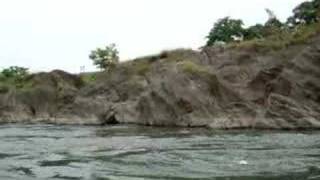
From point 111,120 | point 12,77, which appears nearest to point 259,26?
point 111,120

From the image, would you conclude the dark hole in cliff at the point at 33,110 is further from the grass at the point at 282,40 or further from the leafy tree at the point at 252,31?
the leafy tree at the point at 252,31

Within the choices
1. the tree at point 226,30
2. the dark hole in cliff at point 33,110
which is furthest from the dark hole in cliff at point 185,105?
the tree at point 226,30

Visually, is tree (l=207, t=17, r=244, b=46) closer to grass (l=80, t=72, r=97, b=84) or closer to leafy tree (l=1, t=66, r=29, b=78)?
grass (l=80, t=72, r=97, b=84)

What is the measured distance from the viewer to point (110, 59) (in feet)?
343

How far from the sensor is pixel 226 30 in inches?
3634

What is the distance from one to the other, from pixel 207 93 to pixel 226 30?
36637 mm

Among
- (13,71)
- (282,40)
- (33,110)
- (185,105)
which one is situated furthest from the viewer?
(13,71)

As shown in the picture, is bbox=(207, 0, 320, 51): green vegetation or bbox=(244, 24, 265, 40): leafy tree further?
bbox=(244, 24, 265, 40): leafy tree

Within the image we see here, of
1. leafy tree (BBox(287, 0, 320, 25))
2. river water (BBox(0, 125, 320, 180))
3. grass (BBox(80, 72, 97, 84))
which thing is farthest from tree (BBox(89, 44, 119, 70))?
river water (BBox(0, 125, 320, 180))

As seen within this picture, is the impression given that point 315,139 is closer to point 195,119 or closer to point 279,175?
point 279,175

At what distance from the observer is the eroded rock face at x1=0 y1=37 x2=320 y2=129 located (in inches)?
2031

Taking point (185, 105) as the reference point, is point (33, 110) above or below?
above

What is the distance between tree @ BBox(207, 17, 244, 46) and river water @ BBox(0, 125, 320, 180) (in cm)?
5482

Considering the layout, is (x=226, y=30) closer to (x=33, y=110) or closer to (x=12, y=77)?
(x=33, y=110)
